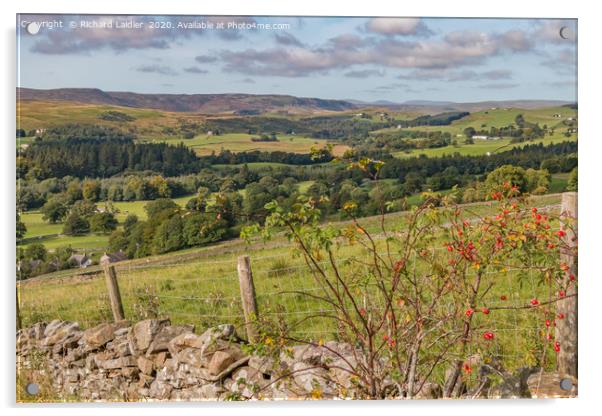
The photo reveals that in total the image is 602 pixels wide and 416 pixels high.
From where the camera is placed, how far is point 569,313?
7.50m

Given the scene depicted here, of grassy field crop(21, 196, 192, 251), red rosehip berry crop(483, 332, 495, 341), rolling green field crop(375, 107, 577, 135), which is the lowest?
red rosehip berry crop(483, 332, 495, 341)

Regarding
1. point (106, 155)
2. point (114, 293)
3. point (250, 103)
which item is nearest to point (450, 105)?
point (250, 103)

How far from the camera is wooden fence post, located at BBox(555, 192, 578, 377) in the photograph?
7.48 metres

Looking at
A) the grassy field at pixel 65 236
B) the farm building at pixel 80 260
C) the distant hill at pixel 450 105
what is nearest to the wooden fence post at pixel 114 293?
the farm building at pixel 80 260

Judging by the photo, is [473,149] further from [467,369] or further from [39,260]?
[39,260]

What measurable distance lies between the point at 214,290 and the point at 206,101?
5.79 feet

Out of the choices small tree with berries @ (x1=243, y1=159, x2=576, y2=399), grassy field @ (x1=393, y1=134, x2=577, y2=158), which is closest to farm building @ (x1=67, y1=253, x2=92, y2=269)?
small tree with berries @ (x1=243, y1=159, x2=576, y2=399)

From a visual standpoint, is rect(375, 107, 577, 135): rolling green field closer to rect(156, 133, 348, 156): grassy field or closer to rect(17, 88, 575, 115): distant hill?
rect(17, 88, 575, 115): distant hill

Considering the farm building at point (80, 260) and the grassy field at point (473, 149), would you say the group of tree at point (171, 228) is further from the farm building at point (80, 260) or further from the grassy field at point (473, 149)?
the grassy field at point (473, 149)

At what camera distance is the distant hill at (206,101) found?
7.84 metres

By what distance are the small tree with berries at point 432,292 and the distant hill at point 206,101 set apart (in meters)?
1.23

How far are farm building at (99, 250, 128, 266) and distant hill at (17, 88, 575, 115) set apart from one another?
1.38 m

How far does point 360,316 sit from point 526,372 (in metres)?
1.54

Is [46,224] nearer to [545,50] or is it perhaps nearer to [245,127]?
[245,127]
